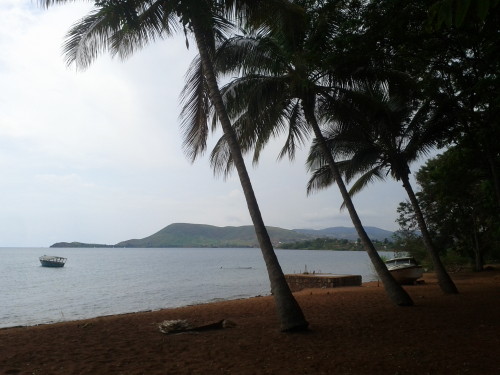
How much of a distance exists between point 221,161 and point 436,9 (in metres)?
9.14

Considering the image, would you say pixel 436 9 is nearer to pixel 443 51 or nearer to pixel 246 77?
pixel 443 51

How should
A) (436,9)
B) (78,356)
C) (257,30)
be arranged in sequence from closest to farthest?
1. (436,9)
2. (78,356)
3. (257,30)

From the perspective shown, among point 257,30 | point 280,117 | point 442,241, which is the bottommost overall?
point 442,241

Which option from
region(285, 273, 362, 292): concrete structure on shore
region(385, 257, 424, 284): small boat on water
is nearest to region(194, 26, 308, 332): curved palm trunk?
region(285, 273, 362, 292): concrete structure on shore

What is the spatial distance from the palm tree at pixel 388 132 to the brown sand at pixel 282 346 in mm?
5781

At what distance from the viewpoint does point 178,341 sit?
7355mm

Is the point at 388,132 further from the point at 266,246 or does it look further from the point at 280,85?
the point at 266,246

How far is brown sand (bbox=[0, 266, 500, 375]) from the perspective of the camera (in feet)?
18.4

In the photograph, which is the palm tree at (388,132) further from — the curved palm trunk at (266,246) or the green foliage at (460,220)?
the green foliage at (460,220)

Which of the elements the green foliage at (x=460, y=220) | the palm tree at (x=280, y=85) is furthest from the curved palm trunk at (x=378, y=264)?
the green foliage at (x=460, y=220)

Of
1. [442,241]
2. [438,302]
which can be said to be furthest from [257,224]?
[442,241]

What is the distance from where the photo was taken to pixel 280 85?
11.5 metres

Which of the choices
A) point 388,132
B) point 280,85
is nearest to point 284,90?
point 280,85

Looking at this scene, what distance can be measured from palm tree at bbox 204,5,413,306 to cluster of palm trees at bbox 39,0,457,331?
3 centimetres
